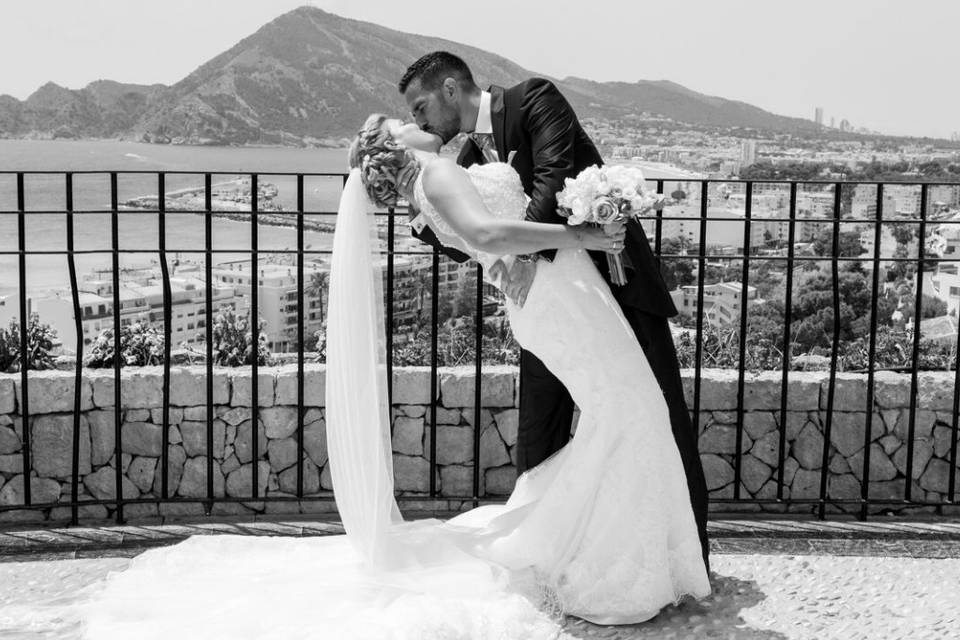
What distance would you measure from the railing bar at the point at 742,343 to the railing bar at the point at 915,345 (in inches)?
27.7

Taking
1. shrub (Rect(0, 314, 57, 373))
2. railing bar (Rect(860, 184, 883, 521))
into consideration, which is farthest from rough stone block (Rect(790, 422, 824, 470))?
shrub (Rect(0, 314, 57, 373))

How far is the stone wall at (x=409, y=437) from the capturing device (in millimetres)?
4805

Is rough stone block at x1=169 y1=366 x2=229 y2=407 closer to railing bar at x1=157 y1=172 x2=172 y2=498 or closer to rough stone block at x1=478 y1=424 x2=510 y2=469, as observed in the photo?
railing bar at x1=157 y1=172 x2=172 y2=498

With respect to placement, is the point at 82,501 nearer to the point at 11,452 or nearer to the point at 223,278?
the point at 11,452

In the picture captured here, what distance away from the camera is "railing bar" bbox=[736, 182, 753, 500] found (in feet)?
15.0

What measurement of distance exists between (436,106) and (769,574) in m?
2.16

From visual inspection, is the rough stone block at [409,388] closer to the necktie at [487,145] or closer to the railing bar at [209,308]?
the railing bar at [209,308]

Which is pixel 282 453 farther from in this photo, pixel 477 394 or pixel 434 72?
pixel 434 72

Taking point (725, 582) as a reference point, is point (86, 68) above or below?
above

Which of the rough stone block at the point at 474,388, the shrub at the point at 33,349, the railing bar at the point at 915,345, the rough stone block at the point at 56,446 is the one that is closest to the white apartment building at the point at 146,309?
the shrub at the point at 33,349

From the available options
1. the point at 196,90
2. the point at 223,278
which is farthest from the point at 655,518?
the point at 196,90

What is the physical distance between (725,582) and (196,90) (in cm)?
4737

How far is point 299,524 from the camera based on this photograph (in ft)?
15.3

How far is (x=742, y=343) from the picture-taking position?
4.55 metres
